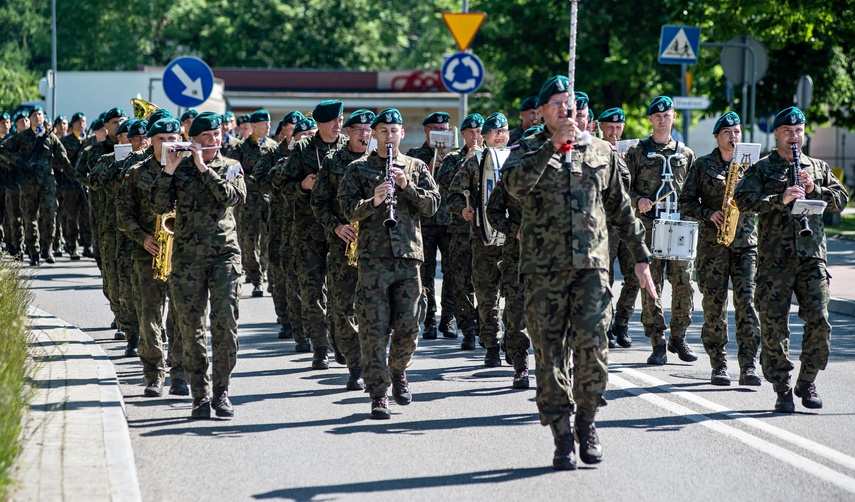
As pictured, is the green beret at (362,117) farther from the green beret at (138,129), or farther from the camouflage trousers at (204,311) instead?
the green beret at (138,129)

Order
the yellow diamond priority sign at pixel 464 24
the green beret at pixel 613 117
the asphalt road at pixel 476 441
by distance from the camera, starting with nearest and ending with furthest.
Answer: the asphalt road at pixel 476 441, the green beret at pixel 613 117, the yellow diamond priority sign at pixel 464 24

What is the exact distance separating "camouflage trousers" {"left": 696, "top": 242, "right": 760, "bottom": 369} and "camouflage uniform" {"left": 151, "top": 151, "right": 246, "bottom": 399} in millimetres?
3782

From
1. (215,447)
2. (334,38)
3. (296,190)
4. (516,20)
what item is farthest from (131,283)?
(334,38)

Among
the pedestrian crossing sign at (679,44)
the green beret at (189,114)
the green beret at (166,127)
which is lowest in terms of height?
the green beret at (166,127)

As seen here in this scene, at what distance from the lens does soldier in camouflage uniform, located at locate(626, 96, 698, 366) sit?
11414 millimetres

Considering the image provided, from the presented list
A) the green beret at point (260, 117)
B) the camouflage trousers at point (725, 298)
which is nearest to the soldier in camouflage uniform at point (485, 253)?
the camouflage trousers at point (725, 298)

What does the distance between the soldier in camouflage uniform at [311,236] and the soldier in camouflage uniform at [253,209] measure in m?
4.13

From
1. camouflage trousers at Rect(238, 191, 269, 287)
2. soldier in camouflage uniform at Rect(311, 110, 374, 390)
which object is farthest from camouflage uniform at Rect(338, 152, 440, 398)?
camouflage trousers at Rect(238, 191, 269, 287)

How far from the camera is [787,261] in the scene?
363 inches

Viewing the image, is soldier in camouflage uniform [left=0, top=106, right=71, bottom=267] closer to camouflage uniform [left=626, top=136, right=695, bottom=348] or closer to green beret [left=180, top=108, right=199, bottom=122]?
green beret [left=180, top=108, right=199, bottom=122]

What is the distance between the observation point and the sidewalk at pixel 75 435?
6.41 meters

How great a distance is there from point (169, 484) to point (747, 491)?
308 cm

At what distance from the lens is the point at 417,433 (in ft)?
27.9

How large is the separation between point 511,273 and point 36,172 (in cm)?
1214
